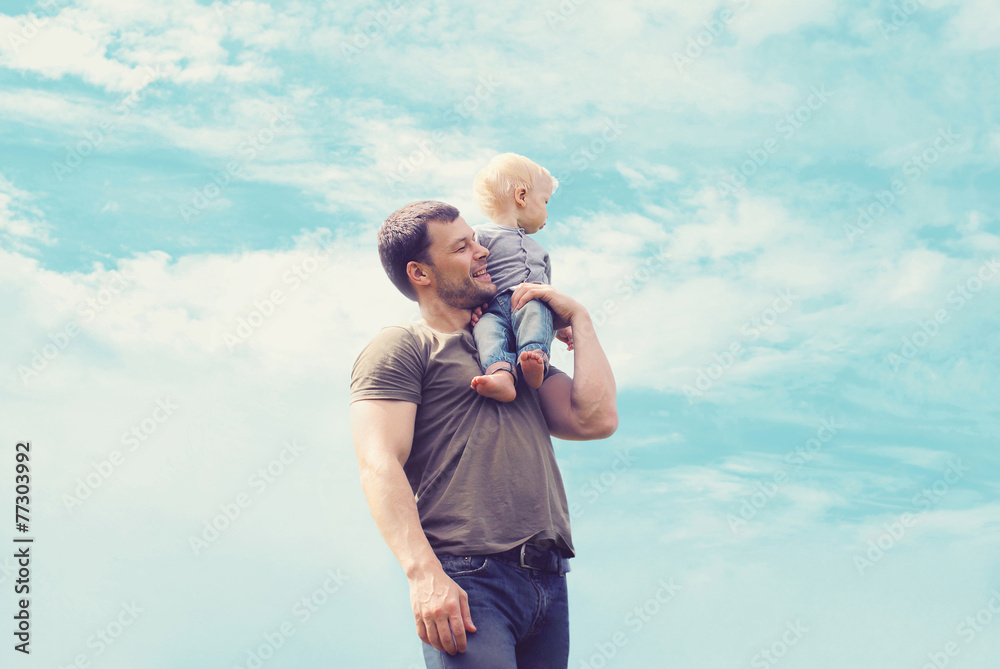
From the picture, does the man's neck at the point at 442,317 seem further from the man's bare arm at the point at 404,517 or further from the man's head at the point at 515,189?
the man's head at the point at 515,189

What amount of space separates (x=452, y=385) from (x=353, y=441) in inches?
18.6

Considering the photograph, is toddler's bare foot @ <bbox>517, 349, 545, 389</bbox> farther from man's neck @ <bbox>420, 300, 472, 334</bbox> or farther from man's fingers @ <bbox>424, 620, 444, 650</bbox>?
man's fingers @ <bbox>424, 620, 444, 650</bbox>

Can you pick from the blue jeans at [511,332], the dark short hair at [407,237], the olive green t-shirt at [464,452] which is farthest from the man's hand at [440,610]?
the dark short hair at [407,237]

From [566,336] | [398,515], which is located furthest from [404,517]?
[566,336]

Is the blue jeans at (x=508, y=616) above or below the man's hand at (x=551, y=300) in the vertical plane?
below

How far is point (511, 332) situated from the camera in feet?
12.5

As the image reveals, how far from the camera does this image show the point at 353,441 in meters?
3.31

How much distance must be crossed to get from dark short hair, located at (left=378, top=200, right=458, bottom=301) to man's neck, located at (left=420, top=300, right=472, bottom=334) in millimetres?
127

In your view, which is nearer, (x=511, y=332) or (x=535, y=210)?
(x=511, y=332)

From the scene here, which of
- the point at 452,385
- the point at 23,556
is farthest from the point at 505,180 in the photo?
the point at 23,556

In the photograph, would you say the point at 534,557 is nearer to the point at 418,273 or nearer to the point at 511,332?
the point at 511,332

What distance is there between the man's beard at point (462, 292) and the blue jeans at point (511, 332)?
3.6 inches

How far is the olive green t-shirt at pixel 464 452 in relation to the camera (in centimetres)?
315

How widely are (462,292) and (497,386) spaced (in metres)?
0.63
